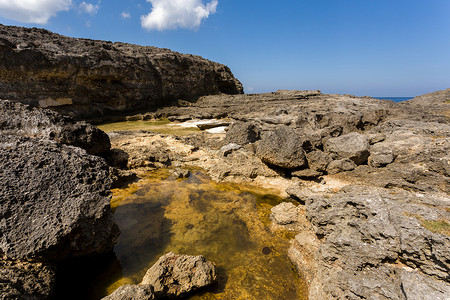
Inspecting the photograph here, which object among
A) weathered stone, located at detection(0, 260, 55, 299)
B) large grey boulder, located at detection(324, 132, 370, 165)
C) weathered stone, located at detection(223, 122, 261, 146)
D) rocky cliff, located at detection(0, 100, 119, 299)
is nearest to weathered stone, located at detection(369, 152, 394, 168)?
large grey boulder, located at detection(324, 132, 370, 165)

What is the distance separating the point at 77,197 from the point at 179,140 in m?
8.24

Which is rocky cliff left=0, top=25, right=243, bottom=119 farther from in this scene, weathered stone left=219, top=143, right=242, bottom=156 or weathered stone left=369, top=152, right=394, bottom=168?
weathered stone left=369, top=152, right=394, bottom=168

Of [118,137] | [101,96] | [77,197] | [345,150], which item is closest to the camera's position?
[77,197]

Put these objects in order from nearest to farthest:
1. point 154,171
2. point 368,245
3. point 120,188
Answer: point 368,245, point 120,188, point 154,171

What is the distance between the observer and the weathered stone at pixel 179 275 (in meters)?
3.32

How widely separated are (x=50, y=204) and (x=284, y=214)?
490 cm

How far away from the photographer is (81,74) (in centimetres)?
1834

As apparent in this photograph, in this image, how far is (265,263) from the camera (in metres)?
4.05

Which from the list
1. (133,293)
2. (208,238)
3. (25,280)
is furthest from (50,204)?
(208,238)

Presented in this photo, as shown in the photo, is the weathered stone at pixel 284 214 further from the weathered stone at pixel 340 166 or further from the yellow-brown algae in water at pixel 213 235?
the weathered stone at pixel 340 166

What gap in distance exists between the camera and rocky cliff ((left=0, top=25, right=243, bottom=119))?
15656mm

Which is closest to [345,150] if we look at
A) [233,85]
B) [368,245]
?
[368,245]

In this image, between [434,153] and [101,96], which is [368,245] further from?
[101,96]

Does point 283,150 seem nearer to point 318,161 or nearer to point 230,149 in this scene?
point 318,161
